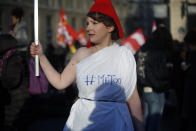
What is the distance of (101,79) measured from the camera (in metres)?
2.90

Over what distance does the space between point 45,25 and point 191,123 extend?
1316 inches

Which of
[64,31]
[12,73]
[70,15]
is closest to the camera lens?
[12,73]

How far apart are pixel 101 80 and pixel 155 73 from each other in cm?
326

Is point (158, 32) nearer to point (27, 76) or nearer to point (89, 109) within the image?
point (27, 76)

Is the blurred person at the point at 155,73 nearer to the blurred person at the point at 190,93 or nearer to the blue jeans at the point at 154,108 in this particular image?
the blue jeans at the point at 154,108

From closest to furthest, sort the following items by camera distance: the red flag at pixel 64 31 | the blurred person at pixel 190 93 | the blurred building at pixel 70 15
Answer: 1. the blurred person at pixel 190 93
2. the blurred building at pixel 70 15
3. the red flag at pixel 64 31

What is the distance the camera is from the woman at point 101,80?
2.90 metres

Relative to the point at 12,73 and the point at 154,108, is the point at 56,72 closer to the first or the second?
the point at 12,73

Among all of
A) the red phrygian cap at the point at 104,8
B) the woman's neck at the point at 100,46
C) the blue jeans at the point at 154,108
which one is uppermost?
the red phrygian cap at the point at 104,8

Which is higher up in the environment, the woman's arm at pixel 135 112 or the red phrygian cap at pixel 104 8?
the red phrygian cap at pixel 104 8

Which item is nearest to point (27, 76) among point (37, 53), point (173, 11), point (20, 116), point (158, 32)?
point (20, 116)

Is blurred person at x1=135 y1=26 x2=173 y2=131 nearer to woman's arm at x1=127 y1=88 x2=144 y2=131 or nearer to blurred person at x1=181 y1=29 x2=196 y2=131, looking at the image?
blurred person at x1=181 y1=29 x2=196 y2=131

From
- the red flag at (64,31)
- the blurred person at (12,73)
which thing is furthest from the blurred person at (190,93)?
the red flag at (64,31)

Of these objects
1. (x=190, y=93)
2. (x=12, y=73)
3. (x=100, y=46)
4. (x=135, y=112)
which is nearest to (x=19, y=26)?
(x=12, y=73)
